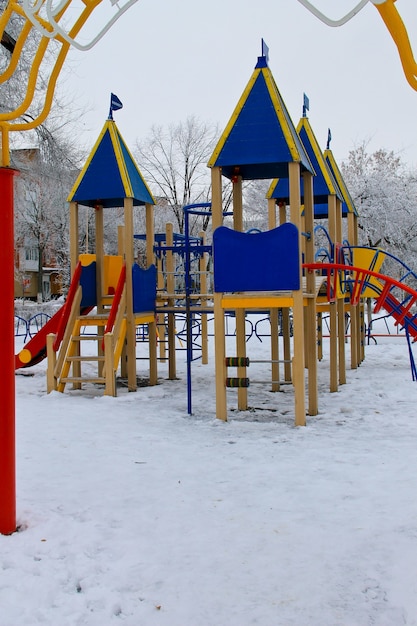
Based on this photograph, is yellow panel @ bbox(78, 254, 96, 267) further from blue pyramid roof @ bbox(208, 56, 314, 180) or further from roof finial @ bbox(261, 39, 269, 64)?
roof finial @ bbox(261, 39, 269, 64)

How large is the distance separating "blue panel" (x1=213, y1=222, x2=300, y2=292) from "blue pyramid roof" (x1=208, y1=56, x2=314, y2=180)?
0.83 m

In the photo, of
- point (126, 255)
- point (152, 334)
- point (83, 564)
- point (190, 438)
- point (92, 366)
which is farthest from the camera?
point (92, 366)

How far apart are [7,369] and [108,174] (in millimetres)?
6883

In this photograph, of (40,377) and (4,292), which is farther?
(40,377)

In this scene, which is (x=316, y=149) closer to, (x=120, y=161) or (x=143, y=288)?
(x=120, y=161)

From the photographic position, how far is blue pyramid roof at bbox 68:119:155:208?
999 centimetres

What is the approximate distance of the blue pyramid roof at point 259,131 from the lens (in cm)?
716

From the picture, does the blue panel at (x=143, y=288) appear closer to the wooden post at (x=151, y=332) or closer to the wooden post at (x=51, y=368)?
the wooden post at (x=151, y=332)

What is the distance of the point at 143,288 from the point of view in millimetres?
10430

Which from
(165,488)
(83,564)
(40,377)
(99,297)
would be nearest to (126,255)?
(99,297)

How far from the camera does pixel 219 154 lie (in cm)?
733

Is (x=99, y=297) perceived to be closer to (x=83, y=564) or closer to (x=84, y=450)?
(x=84, y=450)

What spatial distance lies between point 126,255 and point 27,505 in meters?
6.18

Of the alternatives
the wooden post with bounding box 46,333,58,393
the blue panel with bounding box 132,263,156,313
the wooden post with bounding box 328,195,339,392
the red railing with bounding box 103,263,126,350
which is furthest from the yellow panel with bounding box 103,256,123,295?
the wooden post with bounding box 328,195,339,392
